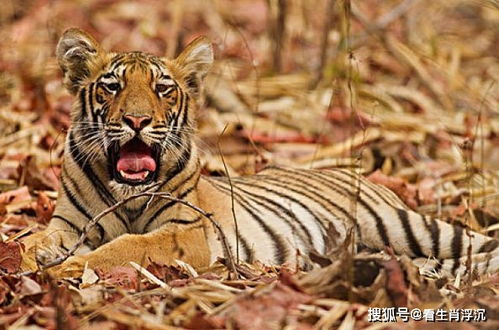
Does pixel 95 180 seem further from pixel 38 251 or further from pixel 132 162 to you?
pixel 38 251

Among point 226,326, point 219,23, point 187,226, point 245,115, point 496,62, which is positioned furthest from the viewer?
point 219,23

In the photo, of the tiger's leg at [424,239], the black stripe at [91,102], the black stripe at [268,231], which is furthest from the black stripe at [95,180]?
the tiger's leg at [424,239]

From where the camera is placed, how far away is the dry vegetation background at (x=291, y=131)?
4.02 meters

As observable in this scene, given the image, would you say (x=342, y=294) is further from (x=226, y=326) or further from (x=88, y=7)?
(x=88, y=7)

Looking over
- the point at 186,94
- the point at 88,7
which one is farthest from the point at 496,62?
the point at 186,94

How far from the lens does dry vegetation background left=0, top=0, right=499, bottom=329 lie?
13.2 ft

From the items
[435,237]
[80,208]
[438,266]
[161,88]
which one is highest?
[161,88]

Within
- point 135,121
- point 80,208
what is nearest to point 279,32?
point 80,208

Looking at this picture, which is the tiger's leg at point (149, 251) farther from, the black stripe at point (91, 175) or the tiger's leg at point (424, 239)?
the tiger's leg at point (424, 239)

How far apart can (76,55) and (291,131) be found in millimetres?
3845

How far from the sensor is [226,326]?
3779 mm

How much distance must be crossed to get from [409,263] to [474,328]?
0.45m

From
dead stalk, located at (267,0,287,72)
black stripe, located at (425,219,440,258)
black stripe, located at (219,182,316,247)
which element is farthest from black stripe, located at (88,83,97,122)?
dead stalk, located at (267,0,287,72)

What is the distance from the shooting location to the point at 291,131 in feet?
30.4
